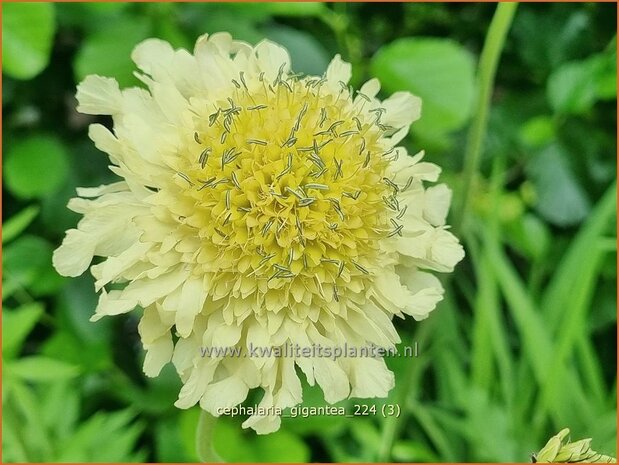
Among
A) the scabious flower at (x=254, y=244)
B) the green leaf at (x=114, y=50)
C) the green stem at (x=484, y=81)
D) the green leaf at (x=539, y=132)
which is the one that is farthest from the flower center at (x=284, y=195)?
the green leaf at (x=539, y=132)

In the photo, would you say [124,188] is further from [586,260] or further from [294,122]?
[586,260]

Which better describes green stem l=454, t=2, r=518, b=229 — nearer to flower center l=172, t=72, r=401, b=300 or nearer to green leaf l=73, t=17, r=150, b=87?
flower center l=172, t=72, r=401, b=300

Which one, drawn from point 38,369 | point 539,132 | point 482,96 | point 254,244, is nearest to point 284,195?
point 254,244

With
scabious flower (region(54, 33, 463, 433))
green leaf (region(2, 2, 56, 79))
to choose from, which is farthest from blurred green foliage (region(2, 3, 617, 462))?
scabious flower (region(54, 33, 463, 433))

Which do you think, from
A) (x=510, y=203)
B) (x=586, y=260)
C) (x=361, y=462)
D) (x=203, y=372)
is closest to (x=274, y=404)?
(x=203, y=372)

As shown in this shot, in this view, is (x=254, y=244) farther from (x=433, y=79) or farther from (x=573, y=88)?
(x=573, y=88)
